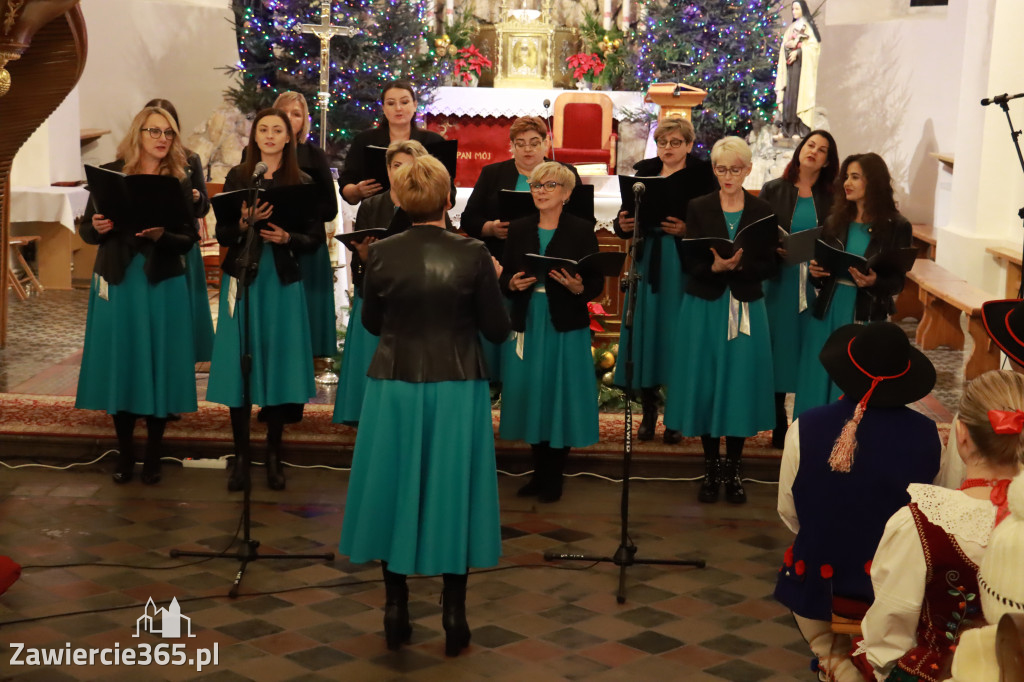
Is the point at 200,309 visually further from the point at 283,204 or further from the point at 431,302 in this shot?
the point at 431,302

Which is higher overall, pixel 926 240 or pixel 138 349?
pixel 926 240

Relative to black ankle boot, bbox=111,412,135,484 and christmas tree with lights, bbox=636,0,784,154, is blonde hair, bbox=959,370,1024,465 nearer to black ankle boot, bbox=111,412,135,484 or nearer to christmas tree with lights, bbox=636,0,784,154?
black ankle boot, bbox=111,412,135,484

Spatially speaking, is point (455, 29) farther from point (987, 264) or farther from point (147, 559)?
point (147, 559)

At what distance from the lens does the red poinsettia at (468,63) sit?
15.0 meters

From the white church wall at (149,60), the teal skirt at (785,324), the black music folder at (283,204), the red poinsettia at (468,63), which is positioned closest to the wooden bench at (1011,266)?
the teal skirt at (785,324)

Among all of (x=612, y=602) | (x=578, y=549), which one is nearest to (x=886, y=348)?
(x=612, y=602)

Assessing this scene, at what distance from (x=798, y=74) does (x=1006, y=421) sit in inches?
475

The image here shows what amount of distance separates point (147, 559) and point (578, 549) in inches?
71.5

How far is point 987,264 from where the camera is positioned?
35.4 feet

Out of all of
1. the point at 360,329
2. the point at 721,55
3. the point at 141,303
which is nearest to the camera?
the point at 360,329

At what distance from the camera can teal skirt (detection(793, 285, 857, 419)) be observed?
576 centimetres

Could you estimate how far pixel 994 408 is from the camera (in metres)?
2.64

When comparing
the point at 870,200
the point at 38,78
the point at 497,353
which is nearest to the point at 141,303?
the point at 497,353

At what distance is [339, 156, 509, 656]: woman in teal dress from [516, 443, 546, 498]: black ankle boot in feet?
5.58
